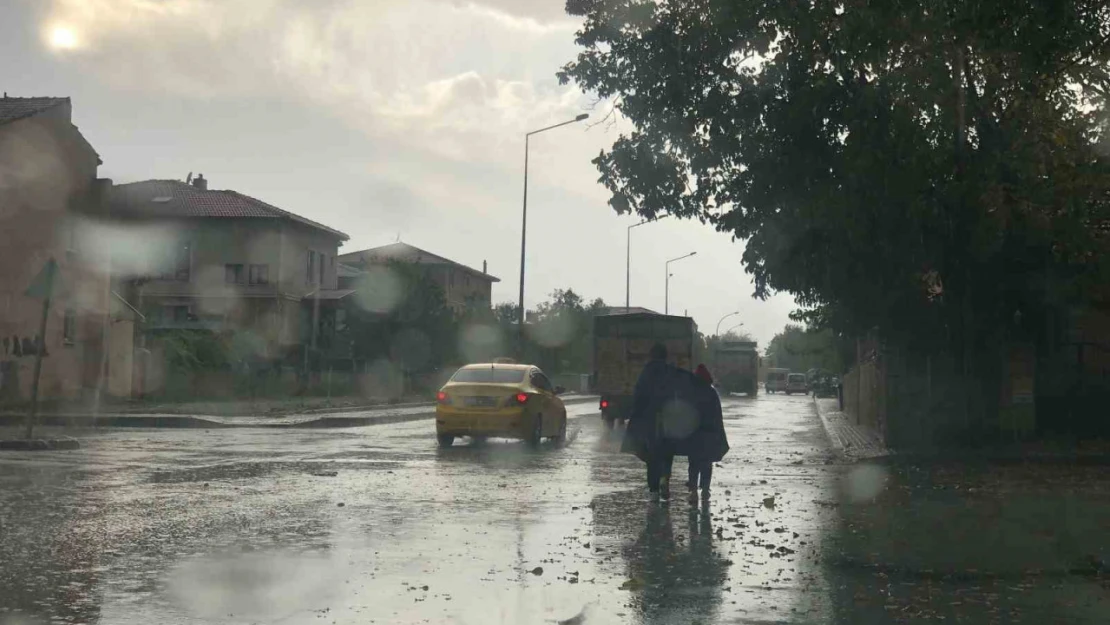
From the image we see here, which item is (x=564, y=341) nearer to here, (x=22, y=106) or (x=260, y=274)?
(x=260, y=274)

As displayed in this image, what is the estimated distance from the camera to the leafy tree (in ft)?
67.5

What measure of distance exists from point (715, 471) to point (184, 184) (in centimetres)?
6532

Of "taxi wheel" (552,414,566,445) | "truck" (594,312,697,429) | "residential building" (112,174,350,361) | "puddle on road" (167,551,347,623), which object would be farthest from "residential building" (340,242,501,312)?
"puddle on road" (167,551,347,623)

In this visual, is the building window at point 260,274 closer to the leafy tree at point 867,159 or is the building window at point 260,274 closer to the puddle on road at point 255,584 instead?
the leafy tree at point 867,159

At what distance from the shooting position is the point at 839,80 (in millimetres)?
21906

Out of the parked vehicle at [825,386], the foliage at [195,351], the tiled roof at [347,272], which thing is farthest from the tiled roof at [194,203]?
the parked vehicle at [825,386]

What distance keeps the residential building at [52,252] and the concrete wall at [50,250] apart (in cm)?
3

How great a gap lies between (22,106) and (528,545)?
38183 millimetres

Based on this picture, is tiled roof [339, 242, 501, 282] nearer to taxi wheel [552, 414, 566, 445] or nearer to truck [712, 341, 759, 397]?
truck [712, 341, 759, 397]

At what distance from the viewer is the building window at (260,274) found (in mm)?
74750

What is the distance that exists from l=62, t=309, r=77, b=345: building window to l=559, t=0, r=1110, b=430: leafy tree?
90.2 feet

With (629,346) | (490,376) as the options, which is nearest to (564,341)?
(629,346)

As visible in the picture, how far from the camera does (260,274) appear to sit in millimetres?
74938

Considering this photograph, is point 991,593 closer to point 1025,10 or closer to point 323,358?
point 1025,10
